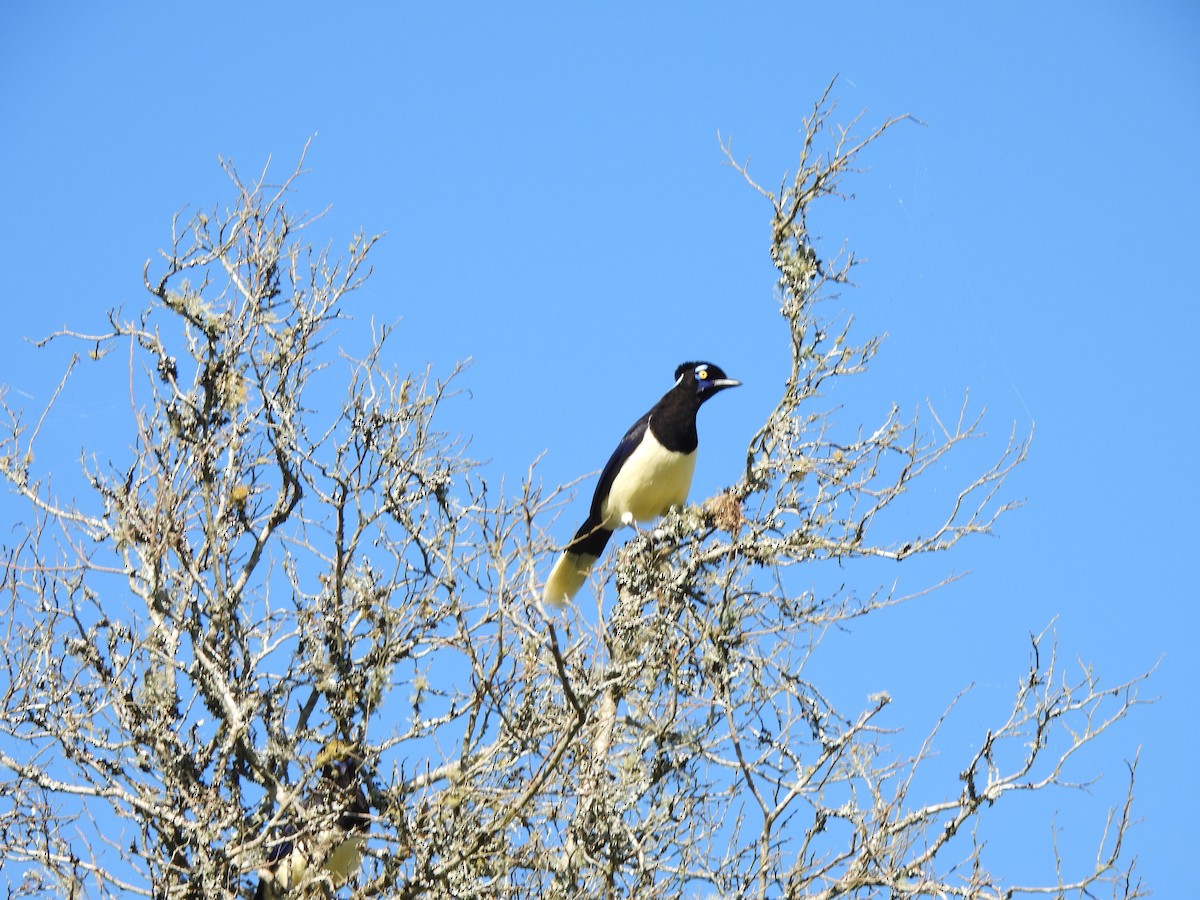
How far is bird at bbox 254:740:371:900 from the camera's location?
15.3ft

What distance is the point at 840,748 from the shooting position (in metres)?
5.03

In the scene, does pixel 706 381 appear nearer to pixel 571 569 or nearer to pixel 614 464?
pixel 614 464

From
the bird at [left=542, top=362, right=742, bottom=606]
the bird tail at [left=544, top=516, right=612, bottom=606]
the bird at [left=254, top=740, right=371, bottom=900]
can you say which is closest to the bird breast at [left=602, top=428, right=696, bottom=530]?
the bird at [left=542, top=362, right=742, bottom=606]

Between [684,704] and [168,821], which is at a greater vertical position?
[684,704]

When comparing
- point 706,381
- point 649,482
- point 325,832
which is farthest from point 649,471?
point 325,832

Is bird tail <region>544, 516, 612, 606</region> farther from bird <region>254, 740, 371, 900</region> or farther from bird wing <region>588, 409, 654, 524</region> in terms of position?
bird <region>254, 740, 371, 900</region>

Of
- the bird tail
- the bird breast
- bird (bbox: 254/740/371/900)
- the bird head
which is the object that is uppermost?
the bird head

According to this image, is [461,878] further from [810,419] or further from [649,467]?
[649,467]

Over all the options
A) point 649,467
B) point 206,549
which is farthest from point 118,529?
point 649,467

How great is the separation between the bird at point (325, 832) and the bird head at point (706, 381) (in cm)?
333

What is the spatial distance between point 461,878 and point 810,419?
2.57 m

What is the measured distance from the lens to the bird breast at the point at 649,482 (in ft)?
26.0

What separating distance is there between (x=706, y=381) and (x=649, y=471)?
599mm

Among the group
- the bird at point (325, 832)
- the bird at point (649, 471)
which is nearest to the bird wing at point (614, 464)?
the bird at point (649, 471)
